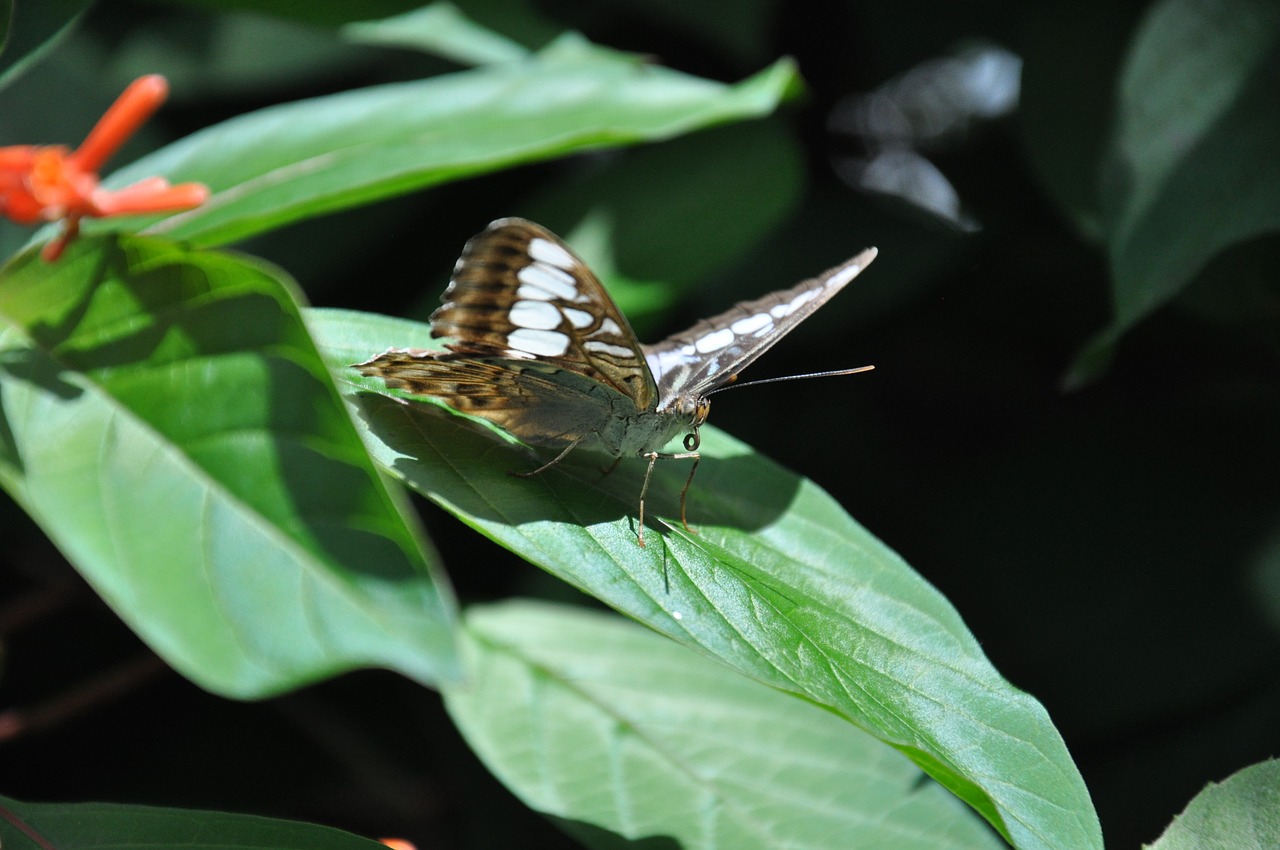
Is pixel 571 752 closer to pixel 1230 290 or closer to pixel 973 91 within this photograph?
pixel 1230 290

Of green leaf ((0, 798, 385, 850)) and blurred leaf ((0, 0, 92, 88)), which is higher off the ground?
blurred leaf ((0, 0, 92, 88))

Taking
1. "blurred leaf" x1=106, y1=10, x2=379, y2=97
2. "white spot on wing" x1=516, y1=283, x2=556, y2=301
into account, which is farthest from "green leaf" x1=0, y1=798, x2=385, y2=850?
"blurred leaf" x1=106, y1=10, x2=379, y2=97

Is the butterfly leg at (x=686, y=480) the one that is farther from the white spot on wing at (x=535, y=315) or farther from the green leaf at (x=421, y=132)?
the green leaf at (x=421, y=132)

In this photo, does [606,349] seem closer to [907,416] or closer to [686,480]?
[686,480]

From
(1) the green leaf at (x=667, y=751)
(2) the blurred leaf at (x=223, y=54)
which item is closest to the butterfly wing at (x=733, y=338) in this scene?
(1) the green leaf at (x=667, y=751)

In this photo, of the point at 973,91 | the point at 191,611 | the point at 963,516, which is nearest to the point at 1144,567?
the point at 963,516

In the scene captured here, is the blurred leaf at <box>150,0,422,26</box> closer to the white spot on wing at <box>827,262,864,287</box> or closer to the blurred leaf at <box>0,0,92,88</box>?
the blurred leaf at <box>0,0,92,88</box>
